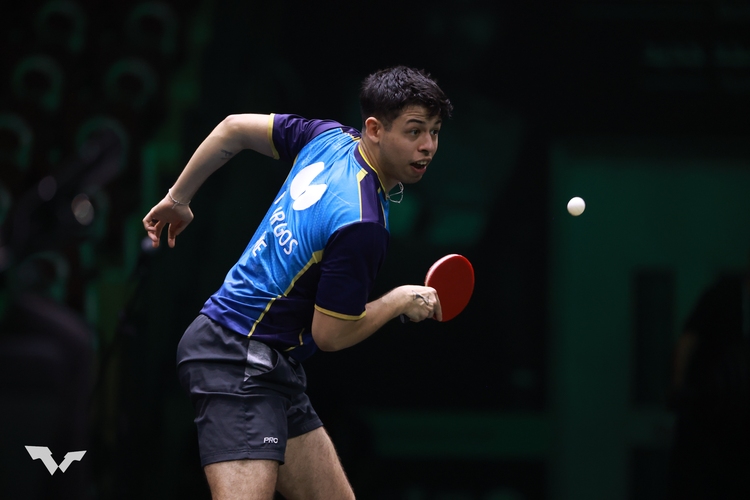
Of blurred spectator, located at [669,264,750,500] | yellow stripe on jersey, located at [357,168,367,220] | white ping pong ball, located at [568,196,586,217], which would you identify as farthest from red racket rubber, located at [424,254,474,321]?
blurred spectator, located at [669,264,750,500]

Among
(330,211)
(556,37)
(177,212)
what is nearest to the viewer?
(330,211)

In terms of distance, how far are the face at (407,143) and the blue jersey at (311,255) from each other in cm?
6

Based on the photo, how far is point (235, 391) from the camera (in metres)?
2.30

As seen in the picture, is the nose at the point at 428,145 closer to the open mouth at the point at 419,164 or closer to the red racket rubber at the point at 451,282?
the open mouth at the point at 419,164

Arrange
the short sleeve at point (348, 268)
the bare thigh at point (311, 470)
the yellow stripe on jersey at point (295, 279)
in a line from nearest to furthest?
the short sleeve at point (348, 268), the yellow stripe on jersey at point (295, 279), the bare thigh at point (311, 470)

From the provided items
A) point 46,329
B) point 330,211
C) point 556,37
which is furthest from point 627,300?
point 46,329

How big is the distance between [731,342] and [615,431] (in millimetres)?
640

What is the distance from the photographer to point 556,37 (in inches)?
149

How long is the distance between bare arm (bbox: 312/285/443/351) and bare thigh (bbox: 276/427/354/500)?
42 cm

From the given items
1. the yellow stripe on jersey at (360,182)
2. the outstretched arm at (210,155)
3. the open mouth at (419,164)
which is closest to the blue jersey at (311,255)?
the yellow stripe on jersey at (360,182)

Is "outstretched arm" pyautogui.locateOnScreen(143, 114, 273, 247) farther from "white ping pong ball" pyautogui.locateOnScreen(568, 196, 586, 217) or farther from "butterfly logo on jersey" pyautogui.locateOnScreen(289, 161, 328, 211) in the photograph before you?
"white ping pong ball" pyautogui.locateOnScreen(568, 196, 586, 217)

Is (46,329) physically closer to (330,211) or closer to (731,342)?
(330,211)

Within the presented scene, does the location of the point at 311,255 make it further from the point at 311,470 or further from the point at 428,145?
the point at 311,470

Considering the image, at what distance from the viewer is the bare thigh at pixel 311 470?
2574 mm
